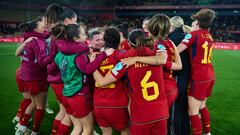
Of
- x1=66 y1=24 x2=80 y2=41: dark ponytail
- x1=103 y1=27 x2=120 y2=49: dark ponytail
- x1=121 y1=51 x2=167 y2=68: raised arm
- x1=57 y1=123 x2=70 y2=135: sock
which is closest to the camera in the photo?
x1=121 y1=51 x2=167 y2=68: raised arm

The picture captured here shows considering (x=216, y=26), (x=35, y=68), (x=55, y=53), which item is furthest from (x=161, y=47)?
(x=216, y=26)

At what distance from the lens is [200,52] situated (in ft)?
15.0

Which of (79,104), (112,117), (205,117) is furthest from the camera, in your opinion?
(205,117)

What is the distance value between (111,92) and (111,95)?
4cm

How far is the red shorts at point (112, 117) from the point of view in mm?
3697

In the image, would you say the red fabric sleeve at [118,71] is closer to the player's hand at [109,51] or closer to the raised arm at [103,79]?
the raised arm at [103,79]

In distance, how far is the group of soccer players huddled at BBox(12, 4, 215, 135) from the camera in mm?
3454

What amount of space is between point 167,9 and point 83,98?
132 ft

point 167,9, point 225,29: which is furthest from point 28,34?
point 167,9

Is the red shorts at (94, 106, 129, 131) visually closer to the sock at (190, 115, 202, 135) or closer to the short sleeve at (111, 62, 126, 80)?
the short sleeve at (111, 62, 126, 80)

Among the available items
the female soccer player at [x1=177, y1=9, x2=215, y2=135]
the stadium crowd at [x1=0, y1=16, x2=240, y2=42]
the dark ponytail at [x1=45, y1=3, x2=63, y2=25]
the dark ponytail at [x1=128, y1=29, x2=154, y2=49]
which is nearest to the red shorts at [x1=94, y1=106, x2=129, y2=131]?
the dark ponytail at [x1=128, y1=29, x2=154, y2=49]

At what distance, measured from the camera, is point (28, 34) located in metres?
4.96

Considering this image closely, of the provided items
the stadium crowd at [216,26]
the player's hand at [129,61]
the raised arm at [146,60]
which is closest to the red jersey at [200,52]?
the raised arm at [146,60]

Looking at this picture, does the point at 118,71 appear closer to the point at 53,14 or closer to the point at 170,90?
the point at 170,90
